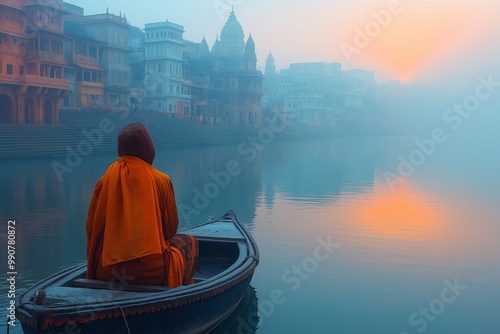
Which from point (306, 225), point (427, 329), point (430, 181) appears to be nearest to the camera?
point (427, 329)

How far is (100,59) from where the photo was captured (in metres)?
48.5

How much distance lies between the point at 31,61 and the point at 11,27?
2.65m

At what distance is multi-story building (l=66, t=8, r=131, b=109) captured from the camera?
4456 cm

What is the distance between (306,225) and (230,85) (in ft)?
199

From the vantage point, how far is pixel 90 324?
4.38 meters

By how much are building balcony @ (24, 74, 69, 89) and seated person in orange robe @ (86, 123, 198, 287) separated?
105 ft

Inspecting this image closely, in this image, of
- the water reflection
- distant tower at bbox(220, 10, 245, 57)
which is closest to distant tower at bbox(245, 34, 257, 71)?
distant tower at bbox(220, 10, 245, 57)

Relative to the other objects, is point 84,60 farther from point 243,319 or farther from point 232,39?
point 243,319

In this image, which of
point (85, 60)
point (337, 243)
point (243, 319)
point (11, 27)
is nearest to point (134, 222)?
point (243, 319)

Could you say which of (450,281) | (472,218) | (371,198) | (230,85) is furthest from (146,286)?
(230,85)

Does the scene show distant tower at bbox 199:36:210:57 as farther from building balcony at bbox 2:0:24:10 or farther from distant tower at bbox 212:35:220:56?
building balcony at bbox 2:0:24:10

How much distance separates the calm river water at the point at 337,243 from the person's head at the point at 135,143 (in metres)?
2.59

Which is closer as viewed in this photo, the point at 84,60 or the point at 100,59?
the point at 84,60

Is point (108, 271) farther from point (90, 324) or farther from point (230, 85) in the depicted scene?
point (230, 85)
